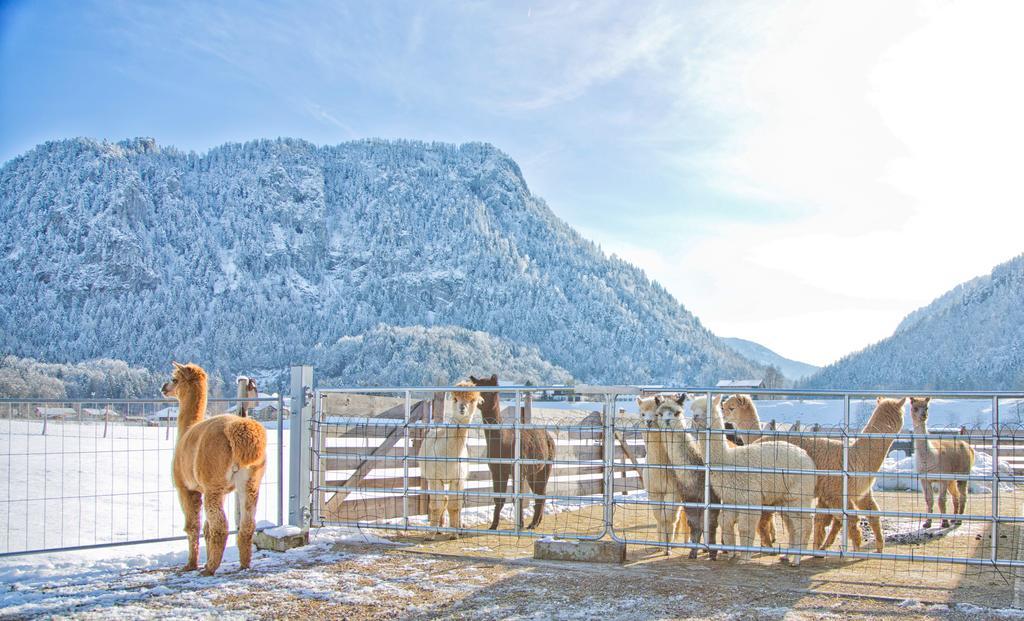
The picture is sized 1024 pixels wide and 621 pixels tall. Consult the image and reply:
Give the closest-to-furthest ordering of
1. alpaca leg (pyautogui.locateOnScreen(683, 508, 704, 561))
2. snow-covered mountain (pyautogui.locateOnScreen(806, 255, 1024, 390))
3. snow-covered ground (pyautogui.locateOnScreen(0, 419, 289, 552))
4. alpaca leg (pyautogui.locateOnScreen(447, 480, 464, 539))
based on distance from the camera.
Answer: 1. alpaca leg (pyautogui.locateOnScreen(683, 508, 704, 561))
2. alpaca leg (pyautogui.locateOnScreen(447, 480, 464, 539))
3. snow-covered ground (pyautogui.locateOnScreen(0, 419, 289, 552))
4. snow-covered mountain (pyautogui.locateOnScreen(806, 255, 1024, 390))

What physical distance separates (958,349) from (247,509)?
415 ft

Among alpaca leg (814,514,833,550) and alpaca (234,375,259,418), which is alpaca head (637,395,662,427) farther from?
alpaca (234,375,259,418)

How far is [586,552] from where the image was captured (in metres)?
6.32

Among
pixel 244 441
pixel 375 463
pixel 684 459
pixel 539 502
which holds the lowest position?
pixel 539 502

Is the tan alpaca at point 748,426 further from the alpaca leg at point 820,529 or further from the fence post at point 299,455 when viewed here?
the fence post at point 299,455

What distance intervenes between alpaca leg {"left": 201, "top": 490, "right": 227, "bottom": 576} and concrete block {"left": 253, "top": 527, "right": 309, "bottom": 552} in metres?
0.99

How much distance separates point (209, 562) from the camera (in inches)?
224

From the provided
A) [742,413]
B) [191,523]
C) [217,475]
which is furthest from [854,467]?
[191,523]

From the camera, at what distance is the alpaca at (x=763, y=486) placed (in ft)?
20.7

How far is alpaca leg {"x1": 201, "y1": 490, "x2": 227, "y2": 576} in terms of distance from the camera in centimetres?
567

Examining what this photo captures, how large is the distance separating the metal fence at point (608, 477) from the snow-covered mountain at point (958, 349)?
10570 cm

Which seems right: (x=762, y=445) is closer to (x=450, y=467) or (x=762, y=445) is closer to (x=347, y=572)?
(x=450, y=467)

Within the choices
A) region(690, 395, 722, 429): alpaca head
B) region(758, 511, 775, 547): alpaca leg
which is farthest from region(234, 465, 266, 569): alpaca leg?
region(758, 511, 775, 547): alpaca leg

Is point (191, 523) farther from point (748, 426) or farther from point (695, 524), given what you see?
point (748, 426)
